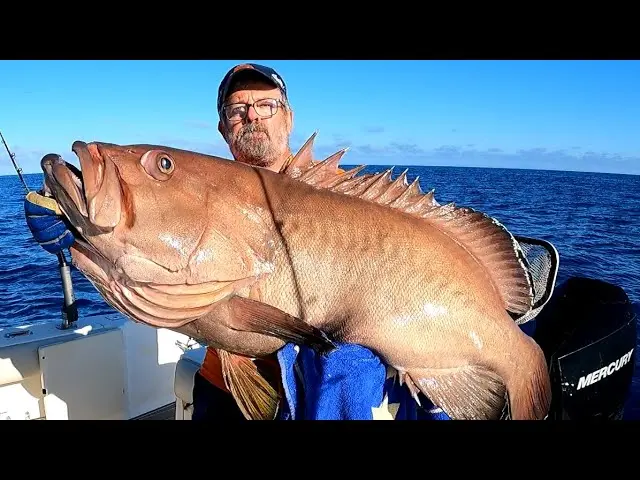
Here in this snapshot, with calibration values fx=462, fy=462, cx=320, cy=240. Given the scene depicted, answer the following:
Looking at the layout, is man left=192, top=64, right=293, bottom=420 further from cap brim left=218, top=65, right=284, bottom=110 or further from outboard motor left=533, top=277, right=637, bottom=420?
outboard motor left=533, top=277, right=637, bottom=420

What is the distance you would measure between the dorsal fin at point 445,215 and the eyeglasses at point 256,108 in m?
1.32

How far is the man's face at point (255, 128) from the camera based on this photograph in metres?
3.21

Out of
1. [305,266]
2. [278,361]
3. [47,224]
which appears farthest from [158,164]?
[278,361]

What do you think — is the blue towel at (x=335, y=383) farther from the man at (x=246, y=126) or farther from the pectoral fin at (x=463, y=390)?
the man at (x=246, y=126)

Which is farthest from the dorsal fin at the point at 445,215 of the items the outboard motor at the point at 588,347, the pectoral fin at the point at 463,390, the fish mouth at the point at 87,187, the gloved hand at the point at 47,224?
the gloved hand at the point at 47,224

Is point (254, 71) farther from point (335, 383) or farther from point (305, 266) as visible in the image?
point (335, 383)

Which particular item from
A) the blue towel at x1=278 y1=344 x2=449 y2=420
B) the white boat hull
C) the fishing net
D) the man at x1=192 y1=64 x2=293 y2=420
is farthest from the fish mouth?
the white boat hull

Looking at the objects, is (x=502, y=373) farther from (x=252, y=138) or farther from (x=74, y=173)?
(x=252, y=138)

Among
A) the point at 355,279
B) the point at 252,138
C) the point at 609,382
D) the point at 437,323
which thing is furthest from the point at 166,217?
the point at 609,382

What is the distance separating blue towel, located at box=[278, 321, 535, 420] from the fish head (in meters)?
0.49

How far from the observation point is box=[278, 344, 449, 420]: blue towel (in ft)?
6.44

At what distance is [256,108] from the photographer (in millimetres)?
3248

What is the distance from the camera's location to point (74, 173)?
1.54 m
